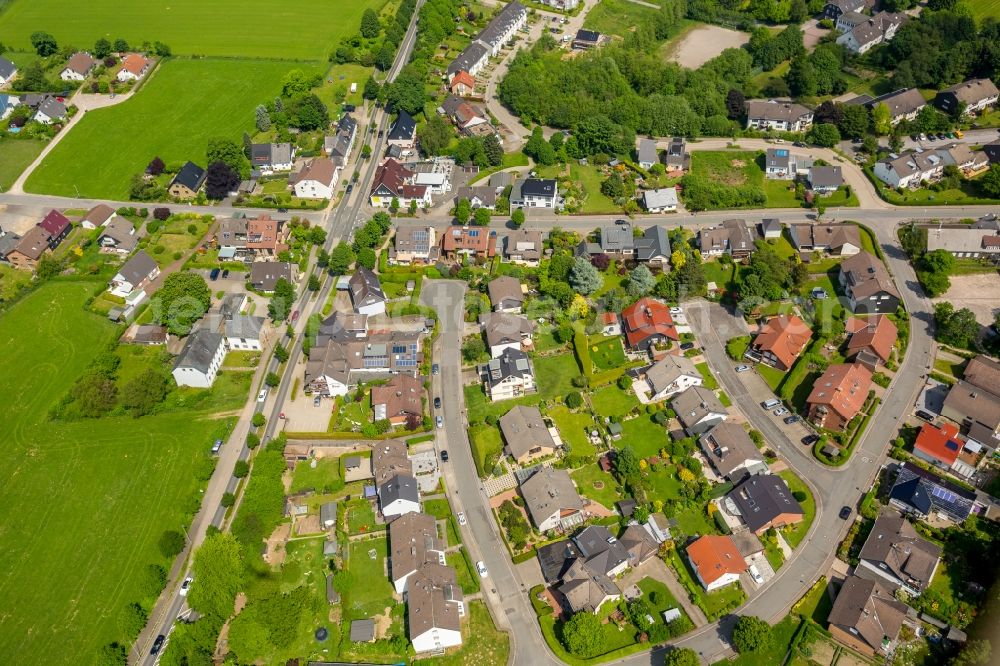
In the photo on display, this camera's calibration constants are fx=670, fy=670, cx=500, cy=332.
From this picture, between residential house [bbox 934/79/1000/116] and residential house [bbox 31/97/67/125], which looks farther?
residential house [bbox 31/97/67/125]

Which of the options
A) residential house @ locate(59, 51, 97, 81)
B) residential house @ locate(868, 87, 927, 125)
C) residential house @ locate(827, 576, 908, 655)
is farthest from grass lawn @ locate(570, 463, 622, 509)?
residential house @ locate(59, 51, 97, 81)

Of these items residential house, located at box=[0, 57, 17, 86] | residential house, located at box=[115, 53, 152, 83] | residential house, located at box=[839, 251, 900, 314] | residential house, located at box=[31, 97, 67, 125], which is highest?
residential house, located at box=[0, 57, 17, 86]

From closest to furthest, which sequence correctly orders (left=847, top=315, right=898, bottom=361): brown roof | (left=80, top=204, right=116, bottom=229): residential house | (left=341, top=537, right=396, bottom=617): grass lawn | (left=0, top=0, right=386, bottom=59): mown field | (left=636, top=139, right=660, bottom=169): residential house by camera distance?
(left=341, top=537, right=396, bottom=617): grass lawn → (left=847, top=315, right=898, bottom=361): brown roof → (left=80, top=204, right=116, bottom=229): residential house → (left=636, top=139, right=660, bottom=169): residential house → (left=0, top=0, right=386, bottom=59): mown field

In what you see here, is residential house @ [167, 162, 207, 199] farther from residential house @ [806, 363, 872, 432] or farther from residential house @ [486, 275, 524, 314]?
residential house @ [806, 363, 872, 432]

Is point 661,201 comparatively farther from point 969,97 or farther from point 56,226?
point 56,226

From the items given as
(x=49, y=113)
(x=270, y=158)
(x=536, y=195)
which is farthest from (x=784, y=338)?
(x=49, y=113)

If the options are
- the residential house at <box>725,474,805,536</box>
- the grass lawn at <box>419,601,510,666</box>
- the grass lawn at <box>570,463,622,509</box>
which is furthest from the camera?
the grass lawn at <box>570,463,622,509</box>

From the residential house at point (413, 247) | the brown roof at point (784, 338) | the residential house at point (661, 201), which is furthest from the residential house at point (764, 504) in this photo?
the residential house at point (413, 247)
